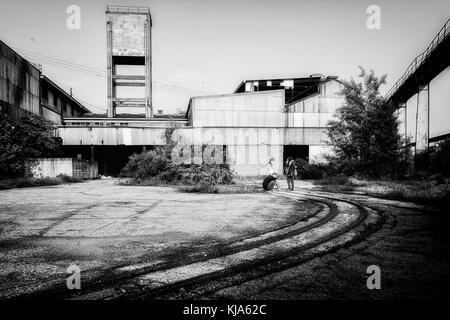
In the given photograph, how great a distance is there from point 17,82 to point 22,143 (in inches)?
270

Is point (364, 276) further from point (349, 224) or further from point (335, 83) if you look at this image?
point (335, 83)

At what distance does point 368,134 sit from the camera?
16484 mm

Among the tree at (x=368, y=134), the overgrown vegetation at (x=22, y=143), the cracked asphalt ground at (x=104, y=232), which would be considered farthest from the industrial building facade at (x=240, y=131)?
the cracked asphalt ground at (x=104, y=232)

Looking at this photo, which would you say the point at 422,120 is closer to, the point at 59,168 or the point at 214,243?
the point at 214,243

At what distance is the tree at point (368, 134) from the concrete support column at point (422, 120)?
4150mm

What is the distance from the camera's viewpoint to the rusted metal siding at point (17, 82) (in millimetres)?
19933

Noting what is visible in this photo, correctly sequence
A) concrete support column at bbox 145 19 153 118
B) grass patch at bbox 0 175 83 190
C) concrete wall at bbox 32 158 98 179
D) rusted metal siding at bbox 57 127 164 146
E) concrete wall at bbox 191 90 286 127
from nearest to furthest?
grass patch at bbox 0 175 83 190 < concrete wall at bbox 32 158 98 179 < rusted metal siding at bbox 57 127 164 146 < concrete wall at bbox 191 90 286 127 < concrete support column at bbox 145 19 153 118

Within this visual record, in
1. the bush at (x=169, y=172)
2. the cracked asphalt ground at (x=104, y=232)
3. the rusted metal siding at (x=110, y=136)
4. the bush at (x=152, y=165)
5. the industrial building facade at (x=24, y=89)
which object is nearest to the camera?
the cracked asphalt ground at (x=104, y=232)

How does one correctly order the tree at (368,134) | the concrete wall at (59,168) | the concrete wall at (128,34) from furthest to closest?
the concrete wall at (128,34) < the concrete wall at (59,168) < the tree at (368,134)

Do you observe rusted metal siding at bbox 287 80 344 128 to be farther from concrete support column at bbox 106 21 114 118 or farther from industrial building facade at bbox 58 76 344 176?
concrete support column at bbox 106 21 114 118

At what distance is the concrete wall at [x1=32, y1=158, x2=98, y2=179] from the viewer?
18.8 metres

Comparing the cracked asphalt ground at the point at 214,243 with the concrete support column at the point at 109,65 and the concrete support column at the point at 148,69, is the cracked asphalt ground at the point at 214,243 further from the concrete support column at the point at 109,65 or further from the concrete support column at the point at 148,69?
the concrete support column at the point at 109,65

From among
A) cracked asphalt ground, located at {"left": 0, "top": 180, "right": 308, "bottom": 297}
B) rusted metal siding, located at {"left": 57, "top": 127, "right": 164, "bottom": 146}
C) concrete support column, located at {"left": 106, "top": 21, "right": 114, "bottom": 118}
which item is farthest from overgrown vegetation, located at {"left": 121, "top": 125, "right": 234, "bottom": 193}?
concrete support column, located at {"left": 106, "top": 21, "right": 114, "bottom": 118}

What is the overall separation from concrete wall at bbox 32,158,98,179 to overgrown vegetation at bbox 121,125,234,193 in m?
4.54
